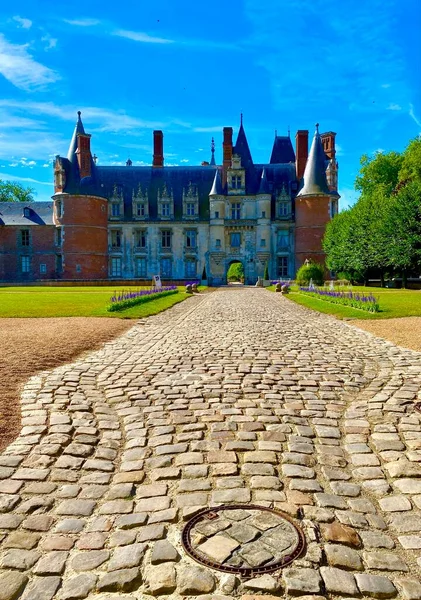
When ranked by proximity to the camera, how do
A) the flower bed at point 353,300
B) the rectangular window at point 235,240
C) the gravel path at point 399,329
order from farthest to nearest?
1. the rectangular window at point 235,240
2. the flower bed at point 353,300
3. the gravel path at point 399,329

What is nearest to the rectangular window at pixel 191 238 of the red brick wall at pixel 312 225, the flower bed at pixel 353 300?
the red brick wall at pixel 312 225

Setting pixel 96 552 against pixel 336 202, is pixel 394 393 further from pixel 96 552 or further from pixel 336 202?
pixel 336 202

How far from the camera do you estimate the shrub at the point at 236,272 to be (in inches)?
2134

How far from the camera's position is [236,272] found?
5575cm

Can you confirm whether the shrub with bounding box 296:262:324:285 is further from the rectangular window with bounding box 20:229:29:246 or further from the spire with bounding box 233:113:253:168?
the rectangular window with bounding box 20:229:29:246

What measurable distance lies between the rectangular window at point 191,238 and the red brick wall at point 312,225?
11602 millimetres

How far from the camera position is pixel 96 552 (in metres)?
2.56

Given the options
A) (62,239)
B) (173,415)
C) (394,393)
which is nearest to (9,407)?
(173,415)

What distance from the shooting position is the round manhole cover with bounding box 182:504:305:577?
8.07 feet

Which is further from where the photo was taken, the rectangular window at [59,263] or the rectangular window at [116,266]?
the rectangular window at [116,266]

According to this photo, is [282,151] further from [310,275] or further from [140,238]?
[310,275]

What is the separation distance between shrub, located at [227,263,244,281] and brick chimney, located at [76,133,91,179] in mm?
20020

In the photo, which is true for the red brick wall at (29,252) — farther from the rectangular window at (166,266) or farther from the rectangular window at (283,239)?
the rectangular window at (283,239)

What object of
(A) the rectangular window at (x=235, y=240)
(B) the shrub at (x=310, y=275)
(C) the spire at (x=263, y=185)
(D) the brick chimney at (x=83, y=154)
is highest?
(D) the brick chimney at (x=83, y=154)
